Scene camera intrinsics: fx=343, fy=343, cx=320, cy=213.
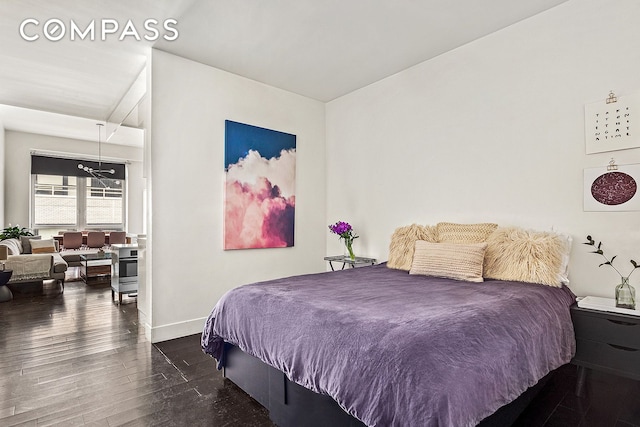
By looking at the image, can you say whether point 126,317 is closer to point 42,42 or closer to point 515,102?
point 42,42

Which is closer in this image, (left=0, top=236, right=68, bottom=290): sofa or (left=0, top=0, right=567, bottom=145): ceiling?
(left=0, top=0, right=567, bottom=145): ceiling

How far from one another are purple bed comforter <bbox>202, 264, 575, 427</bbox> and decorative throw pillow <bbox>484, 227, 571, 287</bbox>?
0.40 feet

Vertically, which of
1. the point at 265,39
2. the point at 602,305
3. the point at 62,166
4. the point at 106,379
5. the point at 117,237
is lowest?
the point at 106,379

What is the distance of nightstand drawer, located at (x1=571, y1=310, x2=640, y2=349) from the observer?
6.38 feet

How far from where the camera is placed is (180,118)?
3.49m

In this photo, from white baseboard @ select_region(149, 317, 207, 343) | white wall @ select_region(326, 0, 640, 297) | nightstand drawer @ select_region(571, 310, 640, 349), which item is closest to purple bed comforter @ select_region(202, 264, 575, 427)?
nightstand drawer @ select_region(571, 310, 640, 349)

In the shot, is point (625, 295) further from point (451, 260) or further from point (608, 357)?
point (451, 260)

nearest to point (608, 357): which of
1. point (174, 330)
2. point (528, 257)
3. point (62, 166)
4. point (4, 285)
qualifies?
point (528, 257)

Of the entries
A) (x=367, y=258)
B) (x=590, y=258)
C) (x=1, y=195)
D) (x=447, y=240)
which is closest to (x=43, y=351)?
(x=367, y=258)

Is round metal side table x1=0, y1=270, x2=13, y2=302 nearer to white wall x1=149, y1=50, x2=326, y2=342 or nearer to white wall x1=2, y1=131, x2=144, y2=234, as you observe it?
white wall x1=149, y1=50, x2=326, y2=342

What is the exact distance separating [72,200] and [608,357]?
9.48m

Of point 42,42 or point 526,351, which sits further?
point 42,42

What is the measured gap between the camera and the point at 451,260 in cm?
266

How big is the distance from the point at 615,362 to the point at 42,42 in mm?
5159
